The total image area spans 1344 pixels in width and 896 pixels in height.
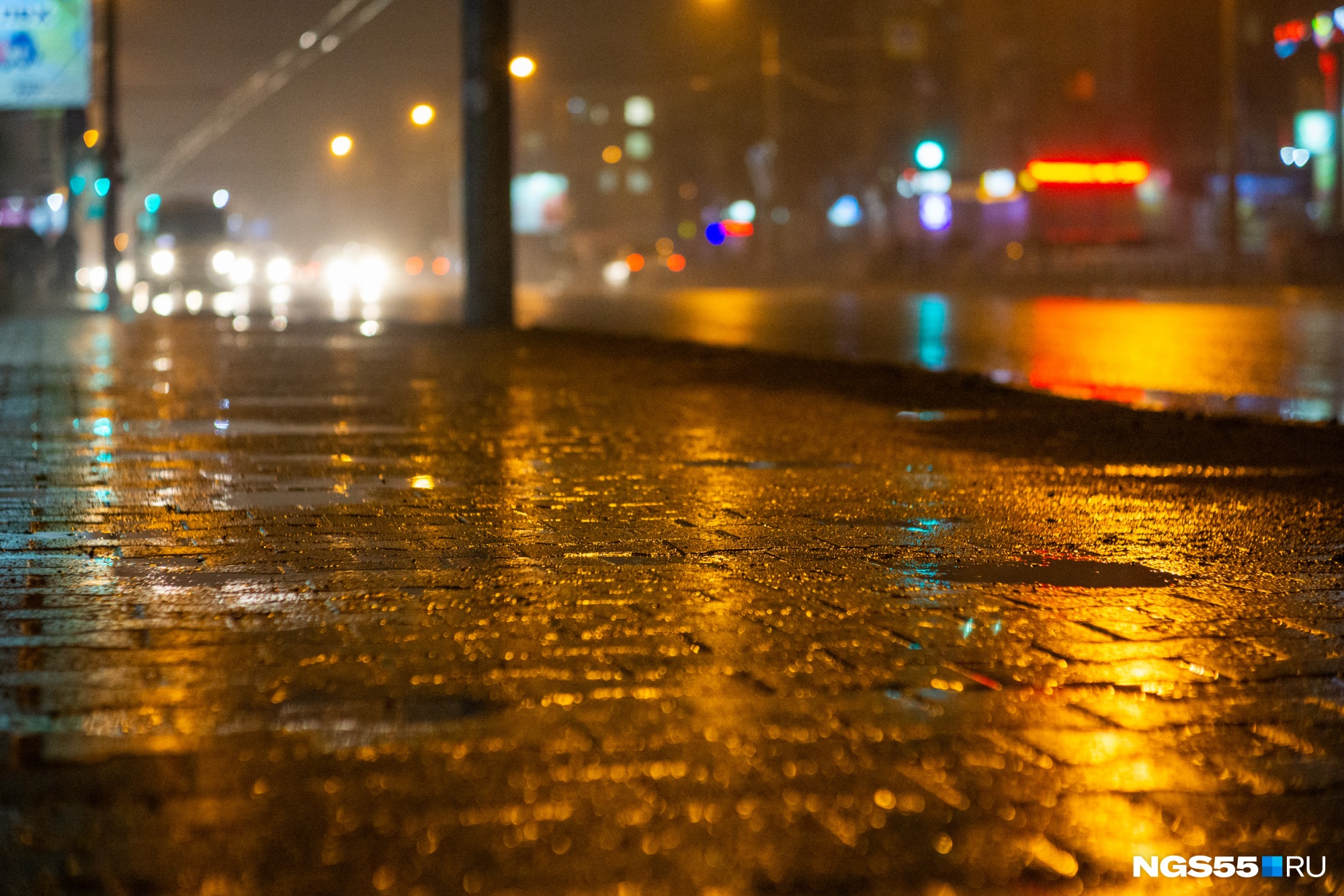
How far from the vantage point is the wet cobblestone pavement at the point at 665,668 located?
3381mm

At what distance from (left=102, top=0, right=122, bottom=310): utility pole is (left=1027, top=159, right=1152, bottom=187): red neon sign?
144 ft

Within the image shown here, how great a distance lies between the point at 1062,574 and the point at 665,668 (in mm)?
2137

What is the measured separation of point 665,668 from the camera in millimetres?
4801

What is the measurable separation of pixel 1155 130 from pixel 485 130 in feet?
177

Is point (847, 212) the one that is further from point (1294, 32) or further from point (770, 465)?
point (770, 465)

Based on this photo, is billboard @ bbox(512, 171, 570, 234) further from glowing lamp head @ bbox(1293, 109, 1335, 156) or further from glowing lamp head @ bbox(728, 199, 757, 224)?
glowing lamp head @ bbox(1293, 109, 1335, 156)

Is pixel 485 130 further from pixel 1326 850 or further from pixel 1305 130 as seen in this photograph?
pixel 1305 130

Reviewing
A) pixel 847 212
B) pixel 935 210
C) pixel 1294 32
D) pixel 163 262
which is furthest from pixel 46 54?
pixel 847 212

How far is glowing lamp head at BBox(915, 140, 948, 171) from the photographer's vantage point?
162 feet

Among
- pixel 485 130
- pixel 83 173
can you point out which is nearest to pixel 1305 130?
pixel 83 173

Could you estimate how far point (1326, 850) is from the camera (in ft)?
11.3

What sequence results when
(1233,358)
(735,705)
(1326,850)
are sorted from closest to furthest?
(1326,850), (735,705), (1233,358)

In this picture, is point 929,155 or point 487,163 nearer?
point 487,163

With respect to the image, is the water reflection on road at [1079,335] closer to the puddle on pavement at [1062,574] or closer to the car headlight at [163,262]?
the puddle on pavement at [1062,574]
